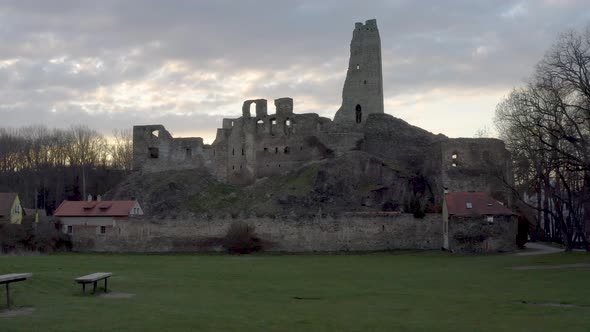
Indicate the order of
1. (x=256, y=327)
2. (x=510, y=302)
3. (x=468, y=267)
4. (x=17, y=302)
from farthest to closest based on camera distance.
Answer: (x=468, y=267), (x=510, y=302), (x=17, y=302), (x=256, y=327)

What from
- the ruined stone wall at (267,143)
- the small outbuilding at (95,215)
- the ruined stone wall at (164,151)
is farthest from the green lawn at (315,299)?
the ruined stone wall at (164,151)

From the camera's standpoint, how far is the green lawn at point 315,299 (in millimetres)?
15945

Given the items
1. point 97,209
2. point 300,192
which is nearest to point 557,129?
point 300,192

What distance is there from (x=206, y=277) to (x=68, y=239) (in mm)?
30336

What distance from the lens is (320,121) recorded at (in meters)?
65.2

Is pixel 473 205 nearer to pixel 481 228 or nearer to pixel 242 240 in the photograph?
pixel 481 228

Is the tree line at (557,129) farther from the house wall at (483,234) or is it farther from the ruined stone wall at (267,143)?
the ruined stone wall at (267,143)

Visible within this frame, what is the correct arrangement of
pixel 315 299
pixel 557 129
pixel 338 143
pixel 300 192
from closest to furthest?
pixel 315 299 → pixel 557 129 → pixel 300 192 → pixel 338 143

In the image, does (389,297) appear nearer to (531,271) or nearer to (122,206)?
(531,271)

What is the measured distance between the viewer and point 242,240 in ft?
168

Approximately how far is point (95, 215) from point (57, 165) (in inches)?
1224

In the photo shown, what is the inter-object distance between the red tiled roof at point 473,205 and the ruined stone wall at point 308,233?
2540 mm

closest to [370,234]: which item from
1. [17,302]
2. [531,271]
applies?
[531,271]

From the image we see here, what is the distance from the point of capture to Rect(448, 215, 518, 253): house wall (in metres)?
45.8
